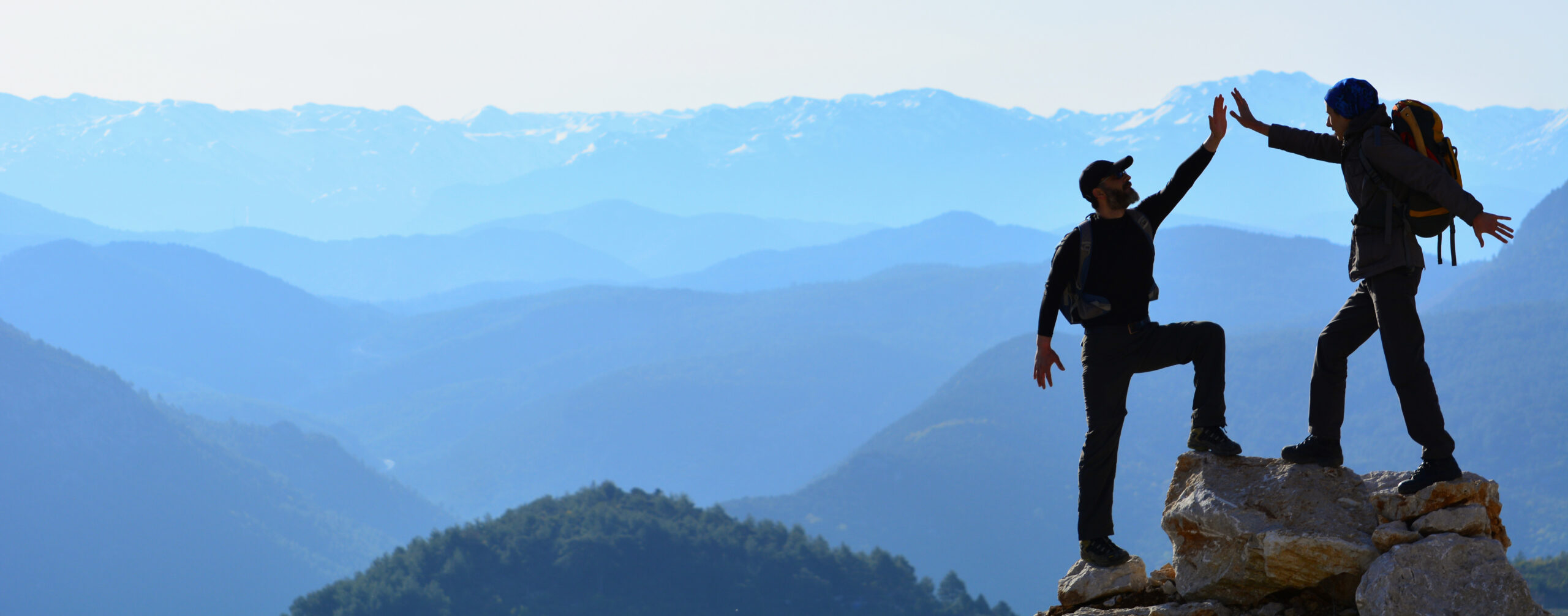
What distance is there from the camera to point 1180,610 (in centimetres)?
782

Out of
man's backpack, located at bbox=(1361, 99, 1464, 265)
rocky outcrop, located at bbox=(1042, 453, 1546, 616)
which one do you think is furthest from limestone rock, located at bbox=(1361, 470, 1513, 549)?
man's backpack, located at bbox=(1361, 99, 1464, 265)

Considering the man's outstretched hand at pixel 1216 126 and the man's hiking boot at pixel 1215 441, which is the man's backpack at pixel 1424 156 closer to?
the man's outstretched hand at pixel 1216 126

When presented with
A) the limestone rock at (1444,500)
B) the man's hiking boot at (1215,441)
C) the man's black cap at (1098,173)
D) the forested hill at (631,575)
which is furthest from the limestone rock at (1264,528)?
the forested hill at (631,575)

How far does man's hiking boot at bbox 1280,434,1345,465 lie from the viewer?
7820mm

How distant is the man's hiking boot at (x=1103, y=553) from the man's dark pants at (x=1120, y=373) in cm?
31

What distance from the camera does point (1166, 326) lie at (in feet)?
26.3

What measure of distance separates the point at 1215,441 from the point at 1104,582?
1429 millimetres

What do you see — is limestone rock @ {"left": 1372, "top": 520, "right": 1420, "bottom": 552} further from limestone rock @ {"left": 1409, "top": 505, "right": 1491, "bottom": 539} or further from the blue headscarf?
the blue headscarf

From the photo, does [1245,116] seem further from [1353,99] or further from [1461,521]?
[1461,521]

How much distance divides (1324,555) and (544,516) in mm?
119106

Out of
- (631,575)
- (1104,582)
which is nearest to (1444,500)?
(1104,582)

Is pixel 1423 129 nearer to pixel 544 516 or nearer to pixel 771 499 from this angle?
pixel 544 516

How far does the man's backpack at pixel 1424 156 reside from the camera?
685 centimetres

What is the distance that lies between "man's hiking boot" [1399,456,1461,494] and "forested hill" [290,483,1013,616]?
3892 inches
